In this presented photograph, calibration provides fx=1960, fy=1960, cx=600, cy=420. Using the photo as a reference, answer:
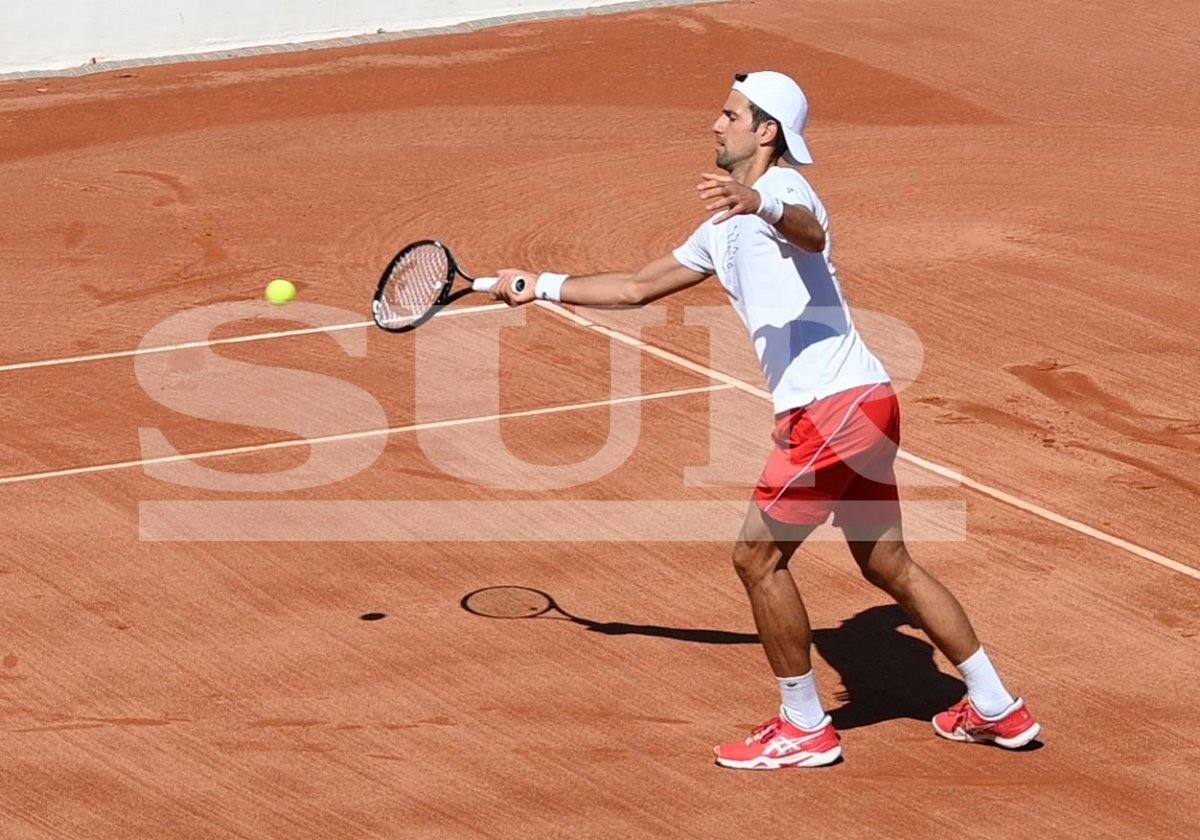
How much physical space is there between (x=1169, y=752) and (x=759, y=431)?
388cm

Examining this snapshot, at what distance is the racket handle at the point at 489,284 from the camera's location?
7816mm

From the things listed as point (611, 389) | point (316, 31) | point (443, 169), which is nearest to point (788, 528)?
point (611, 389)

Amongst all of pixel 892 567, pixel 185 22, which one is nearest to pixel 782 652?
pixel 892 567

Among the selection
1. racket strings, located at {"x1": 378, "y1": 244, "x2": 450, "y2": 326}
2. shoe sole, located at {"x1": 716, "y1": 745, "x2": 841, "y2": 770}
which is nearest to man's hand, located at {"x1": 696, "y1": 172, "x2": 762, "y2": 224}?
shoe sole, located at {"x1": 716, "y1": 745, "x2": 841, "y2": 770}

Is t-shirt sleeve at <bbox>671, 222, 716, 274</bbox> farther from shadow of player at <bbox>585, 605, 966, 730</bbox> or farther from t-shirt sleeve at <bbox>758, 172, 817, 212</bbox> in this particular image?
shadow of player at <bbox>585, 605, 966, 730</bbox>

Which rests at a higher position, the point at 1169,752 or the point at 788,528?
the point at 788,528

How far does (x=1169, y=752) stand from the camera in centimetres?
738

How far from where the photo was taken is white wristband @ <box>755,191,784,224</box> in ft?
21.9

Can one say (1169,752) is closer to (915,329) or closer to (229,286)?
(915,329)

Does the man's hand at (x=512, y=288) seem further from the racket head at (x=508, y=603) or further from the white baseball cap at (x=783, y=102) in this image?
the racket head at (x=508, y=603)

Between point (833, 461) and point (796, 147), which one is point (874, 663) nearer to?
point (833, 461)

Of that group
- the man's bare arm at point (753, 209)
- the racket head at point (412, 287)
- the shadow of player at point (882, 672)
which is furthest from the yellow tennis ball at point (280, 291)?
the man's bare arm at point (753, 209)

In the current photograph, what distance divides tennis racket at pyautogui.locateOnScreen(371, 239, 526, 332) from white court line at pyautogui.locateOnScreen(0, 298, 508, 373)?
3.17 meters

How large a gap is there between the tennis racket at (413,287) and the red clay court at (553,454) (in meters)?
1.20
